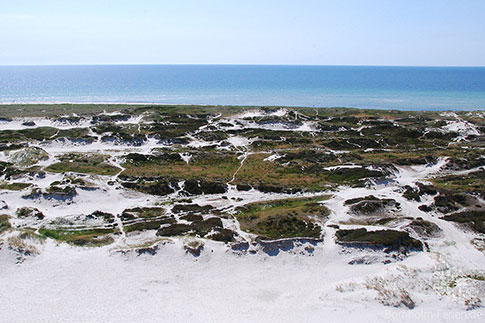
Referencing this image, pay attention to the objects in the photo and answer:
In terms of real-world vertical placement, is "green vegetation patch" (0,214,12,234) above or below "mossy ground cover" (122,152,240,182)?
below

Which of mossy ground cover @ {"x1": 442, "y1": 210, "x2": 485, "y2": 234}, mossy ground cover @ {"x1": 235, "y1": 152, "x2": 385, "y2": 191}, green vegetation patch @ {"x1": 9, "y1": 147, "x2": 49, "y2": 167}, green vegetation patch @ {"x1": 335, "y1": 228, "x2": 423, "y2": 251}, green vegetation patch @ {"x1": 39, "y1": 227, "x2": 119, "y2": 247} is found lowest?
green vegetation patch @ {"x1": 39, "y1": 227, "x2": 119, "y2": 247}

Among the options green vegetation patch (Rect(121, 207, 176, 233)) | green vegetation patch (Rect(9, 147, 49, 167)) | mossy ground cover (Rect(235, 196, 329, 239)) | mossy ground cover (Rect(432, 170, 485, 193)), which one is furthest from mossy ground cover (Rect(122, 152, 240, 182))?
mossy ground cover (Rect(432, 170, 485, 193))

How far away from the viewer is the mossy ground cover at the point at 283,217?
32562 millimetres

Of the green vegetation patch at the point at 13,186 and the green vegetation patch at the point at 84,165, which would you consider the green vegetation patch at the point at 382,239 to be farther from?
the green vegetation patch at the point at 13,186

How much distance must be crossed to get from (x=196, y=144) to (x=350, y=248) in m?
44.2

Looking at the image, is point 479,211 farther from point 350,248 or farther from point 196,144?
point 196,144

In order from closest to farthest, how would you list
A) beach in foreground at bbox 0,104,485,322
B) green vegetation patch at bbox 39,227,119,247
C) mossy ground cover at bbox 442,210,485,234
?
beach in foreground at bbox 0,104,485,322
green vegetation patch at bbox 39,227,119,247
mossy ground cover at bbox 442,210,485,234

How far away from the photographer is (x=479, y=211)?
36.7 meters

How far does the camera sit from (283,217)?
35.0m

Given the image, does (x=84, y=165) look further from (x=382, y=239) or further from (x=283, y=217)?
(x=382, y=239)

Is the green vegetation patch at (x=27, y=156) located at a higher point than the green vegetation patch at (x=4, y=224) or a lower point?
higher

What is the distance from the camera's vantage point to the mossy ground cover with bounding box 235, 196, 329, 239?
32.6 metres

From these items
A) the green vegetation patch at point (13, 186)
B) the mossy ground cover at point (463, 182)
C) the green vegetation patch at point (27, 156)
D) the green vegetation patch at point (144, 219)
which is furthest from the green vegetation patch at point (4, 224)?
the mossy ground cover at point (463, 182)

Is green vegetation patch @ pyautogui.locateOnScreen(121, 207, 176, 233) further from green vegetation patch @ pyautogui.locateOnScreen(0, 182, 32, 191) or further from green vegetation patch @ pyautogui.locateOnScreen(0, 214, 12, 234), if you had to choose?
green vegetation patch @ pyautogui.locateOnScreen(0, 182, 32, 191)
